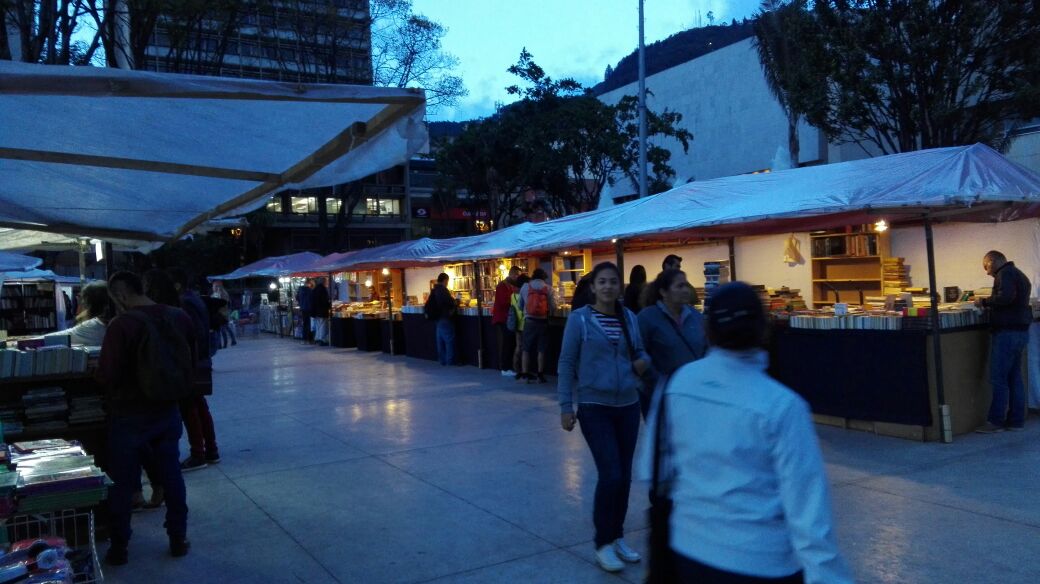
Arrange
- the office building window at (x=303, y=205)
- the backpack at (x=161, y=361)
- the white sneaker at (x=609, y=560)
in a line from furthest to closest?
1. the office building window at (x=303, y=205)
2. the backpack at (x=161, y=361)
3. the white sneaker at (x=609, y=560)

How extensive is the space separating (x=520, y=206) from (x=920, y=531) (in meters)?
31.7

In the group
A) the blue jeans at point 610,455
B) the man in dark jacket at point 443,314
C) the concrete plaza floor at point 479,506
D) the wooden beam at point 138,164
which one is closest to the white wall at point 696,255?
the man in dark jacket at point 443,314

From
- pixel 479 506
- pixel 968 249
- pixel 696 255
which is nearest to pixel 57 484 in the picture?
pixel 479 506

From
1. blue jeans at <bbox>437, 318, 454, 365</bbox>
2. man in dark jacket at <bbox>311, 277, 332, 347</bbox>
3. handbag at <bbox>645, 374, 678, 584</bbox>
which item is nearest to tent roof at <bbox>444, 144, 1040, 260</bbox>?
blue jeans at <bbox>437, 318, 454, 365</bbox>

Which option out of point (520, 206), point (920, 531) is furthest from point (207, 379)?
point (520, 206)

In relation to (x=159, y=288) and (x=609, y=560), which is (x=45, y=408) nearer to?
(x=159, y=288)

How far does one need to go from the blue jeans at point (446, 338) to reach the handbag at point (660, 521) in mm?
12926

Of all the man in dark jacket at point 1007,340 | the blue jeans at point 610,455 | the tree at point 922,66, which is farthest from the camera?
the tree at point 922,66

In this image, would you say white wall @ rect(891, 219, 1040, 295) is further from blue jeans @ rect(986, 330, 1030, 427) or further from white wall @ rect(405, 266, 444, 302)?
white wall @ rect(405, 266, 444, 302)

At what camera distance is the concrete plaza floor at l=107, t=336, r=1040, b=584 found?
4426 millimetres

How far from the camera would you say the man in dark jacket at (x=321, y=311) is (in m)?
21.8

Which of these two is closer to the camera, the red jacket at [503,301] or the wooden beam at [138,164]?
the wooden beam at [138,164]

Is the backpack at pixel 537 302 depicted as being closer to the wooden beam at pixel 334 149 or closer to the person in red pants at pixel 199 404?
the person in red pants at pixel 199 404

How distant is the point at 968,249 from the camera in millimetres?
11141
